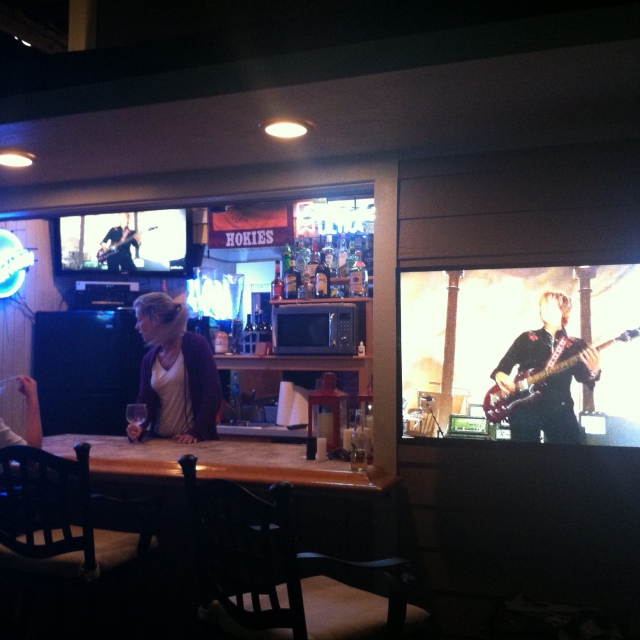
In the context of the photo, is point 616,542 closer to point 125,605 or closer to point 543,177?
point 543,177

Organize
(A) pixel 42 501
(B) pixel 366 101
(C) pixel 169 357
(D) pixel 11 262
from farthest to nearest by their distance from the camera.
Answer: (D) pixel 11 262 < (C) pixel 169 357 < (B) pixel 366 101 < (A) pixel 42 501

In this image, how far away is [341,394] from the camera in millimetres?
3029

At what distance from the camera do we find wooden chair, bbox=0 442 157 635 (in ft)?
7.23

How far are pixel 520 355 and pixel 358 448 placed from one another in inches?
31.6

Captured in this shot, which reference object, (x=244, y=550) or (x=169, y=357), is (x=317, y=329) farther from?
(x=244, y=550)

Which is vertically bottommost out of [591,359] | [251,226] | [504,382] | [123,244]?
[504,382]

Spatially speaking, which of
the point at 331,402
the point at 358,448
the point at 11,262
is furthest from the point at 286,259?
the point at 358,448

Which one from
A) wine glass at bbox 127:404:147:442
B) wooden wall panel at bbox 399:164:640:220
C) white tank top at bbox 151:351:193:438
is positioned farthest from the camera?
white tank top at bbox 151:351:193:438

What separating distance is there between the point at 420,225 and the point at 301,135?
0.67 meters

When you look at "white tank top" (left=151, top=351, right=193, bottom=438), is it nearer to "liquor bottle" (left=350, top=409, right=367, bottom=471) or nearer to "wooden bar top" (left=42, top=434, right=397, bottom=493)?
"wooden bar top" (left=42, top=434, right=397, bottom=493)

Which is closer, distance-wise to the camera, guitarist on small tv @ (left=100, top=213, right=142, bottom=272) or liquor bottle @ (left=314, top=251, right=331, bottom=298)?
liquor bottle @ (left=314, top=251, right=331, bottom=298)

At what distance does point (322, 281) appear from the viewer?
496 centimetres

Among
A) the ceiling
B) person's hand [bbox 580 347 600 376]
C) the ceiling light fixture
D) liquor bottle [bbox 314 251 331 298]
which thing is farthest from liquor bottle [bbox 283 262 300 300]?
person's hand [bbox 580 347 600 376]

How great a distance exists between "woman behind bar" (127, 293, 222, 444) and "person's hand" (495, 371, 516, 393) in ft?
5.36
